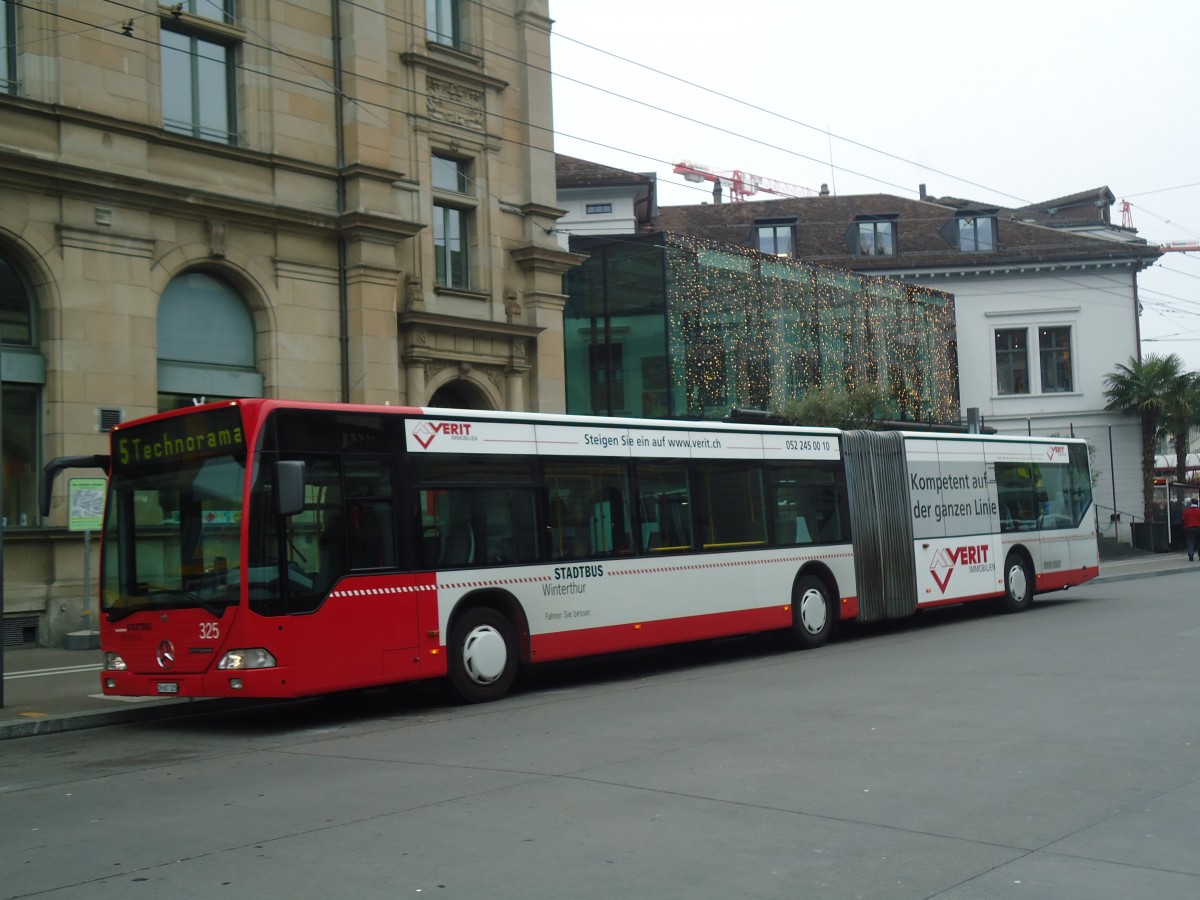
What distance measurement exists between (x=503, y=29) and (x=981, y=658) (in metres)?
17.7

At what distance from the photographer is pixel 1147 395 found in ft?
152

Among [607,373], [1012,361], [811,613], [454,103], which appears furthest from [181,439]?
[1012,361]

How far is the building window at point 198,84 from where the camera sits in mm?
20609

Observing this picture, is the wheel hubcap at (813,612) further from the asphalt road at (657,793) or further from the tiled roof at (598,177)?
the tiled roof at (598,177)

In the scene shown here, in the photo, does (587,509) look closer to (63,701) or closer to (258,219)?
(63,701)

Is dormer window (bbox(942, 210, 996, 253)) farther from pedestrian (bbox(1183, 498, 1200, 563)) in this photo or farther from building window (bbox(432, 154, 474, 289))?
building window (bbox(432, 154, 474, 289))

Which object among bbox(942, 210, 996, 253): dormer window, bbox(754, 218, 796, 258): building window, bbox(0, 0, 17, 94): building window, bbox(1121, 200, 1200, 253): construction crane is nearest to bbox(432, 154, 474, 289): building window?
bbox(0, 0, 17, 94): building window

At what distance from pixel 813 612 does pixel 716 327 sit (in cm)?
1795

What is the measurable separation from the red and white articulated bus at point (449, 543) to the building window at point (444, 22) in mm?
12433

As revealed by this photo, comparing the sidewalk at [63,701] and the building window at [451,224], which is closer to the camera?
the sidewalk at [63,701]

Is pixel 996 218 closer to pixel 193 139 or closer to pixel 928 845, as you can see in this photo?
pixel 193 139

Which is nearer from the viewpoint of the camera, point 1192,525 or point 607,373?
point 607,373

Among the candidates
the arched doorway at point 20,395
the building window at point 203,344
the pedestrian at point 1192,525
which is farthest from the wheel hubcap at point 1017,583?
the pedestrian at point 1192,525

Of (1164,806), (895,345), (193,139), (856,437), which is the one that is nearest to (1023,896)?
(1164,806)
